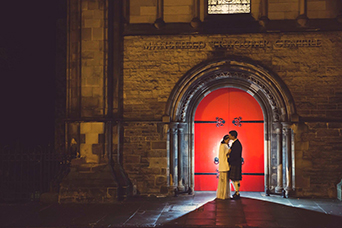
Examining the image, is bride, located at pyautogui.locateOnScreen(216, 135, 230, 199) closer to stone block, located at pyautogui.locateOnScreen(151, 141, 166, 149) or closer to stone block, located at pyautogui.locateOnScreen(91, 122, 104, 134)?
stone block, located at pyautogui.locateOnScreen(151, 141, 166, 149)

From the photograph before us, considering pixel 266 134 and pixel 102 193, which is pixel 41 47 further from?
pixel 266 134

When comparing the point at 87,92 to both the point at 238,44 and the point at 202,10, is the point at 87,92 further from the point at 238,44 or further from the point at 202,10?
the point at 238,44

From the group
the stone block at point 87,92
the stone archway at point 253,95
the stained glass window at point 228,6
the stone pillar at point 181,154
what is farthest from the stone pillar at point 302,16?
the stone block at point 87,92

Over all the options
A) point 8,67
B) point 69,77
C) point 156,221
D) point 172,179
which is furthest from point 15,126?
point 156,221

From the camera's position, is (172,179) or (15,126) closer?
(172,179)

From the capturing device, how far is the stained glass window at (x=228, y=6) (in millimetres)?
10664

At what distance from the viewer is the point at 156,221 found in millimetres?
7715

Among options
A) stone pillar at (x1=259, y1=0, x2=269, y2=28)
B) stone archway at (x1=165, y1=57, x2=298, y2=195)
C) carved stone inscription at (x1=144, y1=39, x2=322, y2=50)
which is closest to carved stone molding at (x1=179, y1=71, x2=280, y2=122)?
stone archway at (x1=165, y1=57, x2=298, y2=195)

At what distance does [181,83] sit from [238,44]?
5.97ft

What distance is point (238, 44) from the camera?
10445 mm

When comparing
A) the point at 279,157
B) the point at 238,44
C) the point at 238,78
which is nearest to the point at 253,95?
the point at 238,78

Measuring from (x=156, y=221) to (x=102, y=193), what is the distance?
8.45 ft

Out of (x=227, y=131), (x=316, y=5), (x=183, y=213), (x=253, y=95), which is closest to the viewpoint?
(x=183, y=213)

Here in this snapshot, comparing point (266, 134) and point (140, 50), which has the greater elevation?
point (140, 50)
